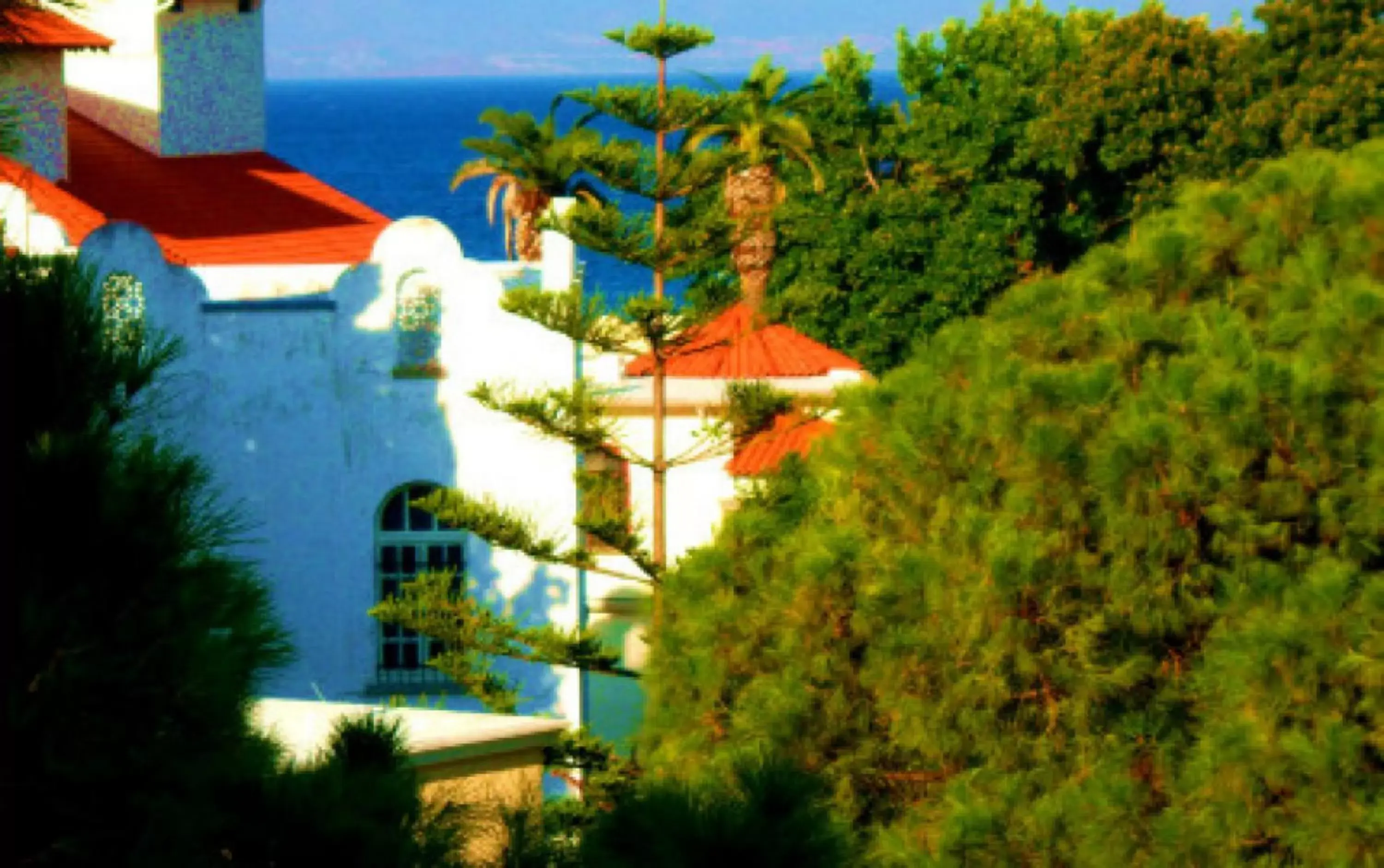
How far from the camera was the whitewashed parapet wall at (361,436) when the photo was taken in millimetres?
20031

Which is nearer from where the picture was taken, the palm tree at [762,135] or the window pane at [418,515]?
the window pane at [418,515]

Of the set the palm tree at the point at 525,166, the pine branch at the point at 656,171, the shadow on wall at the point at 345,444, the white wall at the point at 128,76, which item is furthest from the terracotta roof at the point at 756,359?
the pine branch at the point at 656,171

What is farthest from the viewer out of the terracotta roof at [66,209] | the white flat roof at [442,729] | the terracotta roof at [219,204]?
the terracotta roof at [219,204]

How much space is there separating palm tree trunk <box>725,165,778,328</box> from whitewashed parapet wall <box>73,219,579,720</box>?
6017mm

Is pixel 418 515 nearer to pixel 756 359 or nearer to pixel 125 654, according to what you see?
pixel 756 359

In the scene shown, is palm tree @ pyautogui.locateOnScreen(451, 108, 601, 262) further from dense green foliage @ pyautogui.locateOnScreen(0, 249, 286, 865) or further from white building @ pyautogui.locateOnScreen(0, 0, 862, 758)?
dense green foliage @ pyautogui.locateOnScreen(0, 249, 286, 865)

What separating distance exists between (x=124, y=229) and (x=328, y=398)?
2478mm

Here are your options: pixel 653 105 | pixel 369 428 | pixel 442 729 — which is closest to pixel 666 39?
pixel 653 105

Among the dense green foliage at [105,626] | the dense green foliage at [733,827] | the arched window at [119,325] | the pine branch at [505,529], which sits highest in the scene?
the pine branch at [505,529]

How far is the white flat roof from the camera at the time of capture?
10.6 metres

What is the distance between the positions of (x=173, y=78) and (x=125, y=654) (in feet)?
96.9

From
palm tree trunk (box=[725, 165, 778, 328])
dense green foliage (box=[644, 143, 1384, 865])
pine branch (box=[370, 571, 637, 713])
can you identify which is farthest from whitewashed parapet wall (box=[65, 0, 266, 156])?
dense green foliage (box=[644, 143, 1384, 865])

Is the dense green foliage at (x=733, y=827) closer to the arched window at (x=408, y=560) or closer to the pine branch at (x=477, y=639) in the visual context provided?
the pine branch at (x=477, y=639)

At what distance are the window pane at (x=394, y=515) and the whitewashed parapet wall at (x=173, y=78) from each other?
13.1 meters
